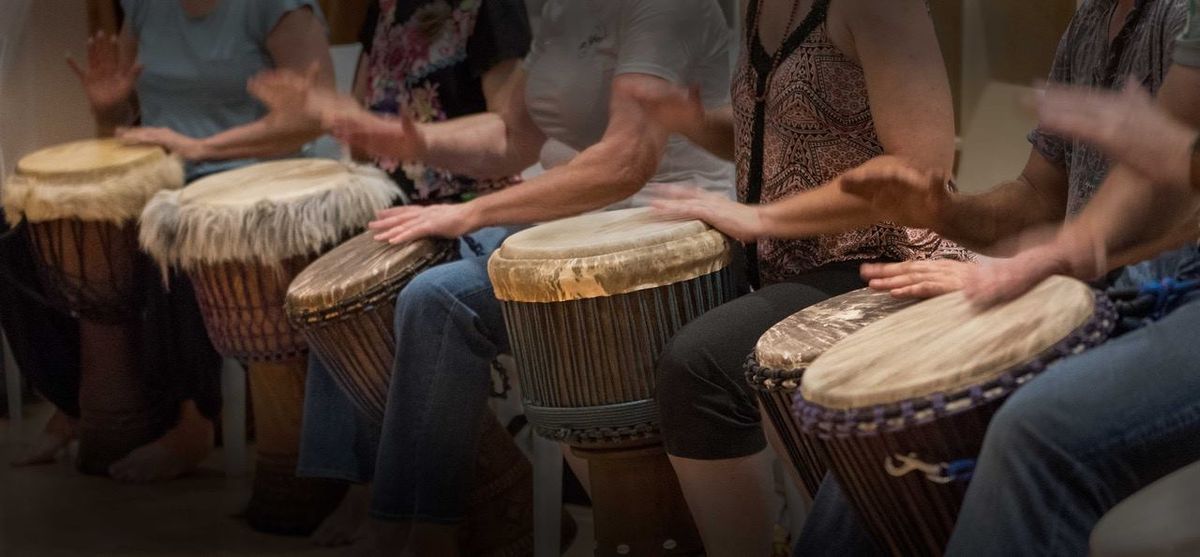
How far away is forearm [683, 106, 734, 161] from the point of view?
6.87ft

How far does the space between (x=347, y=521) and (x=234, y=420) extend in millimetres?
440

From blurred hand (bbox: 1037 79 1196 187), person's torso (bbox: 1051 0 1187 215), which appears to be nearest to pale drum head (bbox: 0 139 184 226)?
person's torso (bbox: 1051 0 1187 215)

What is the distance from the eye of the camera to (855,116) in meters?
1.79

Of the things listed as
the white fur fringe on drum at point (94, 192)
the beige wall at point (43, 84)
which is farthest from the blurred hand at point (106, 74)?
the white fur fringe on drum at point (94, 192)

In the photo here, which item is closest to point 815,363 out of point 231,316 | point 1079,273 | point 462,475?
point 1079,273

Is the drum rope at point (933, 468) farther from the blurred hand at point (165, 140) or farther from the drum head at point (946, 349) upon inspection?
the blurred hand at point (165, 140)

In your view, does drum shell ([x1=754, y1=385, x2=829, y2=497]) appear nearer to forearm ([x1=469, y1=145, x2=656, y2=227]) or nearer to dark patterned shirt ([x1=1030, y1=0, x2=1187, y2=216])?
dark patterned shirt ([x1=1030, y1=0, x2=1187, y2=216])

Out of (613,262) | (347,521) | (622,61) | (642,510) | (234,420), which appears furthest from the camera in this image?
(234,420)

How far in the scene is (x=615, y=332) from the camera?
1852 millimetres

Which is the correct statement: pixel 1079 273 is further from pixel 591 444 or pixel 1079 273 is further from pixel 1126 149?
pixel 591 444

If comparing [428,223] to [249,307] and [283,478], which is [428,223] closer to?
[249,307]

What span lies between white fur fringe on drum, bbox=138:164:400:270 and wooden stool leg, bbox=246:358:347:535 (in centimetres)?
29

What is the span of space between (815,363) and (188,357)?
1.84 metres

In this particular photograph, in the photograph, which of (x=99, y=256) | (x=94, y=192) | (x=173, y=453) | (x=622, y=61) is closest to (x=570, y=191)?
(x=622, y=61)
